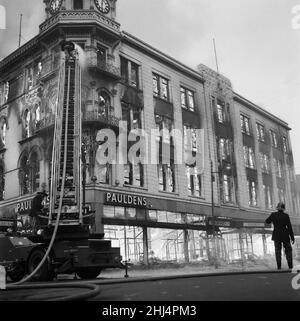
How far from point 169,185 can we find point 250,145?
4.35 m

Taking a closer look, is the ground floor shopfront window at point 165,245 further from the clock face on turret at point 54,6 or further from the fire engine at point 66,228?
the clock face on turret at point 54,6

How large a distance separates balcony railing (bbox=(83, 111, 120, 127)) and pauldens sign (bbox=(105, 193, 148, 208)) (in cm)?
301

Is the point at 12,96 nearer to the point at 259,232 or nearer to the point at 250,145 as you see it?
the point at 250,145

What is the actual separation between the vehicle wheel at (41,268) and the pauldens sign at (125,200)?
8.22 meters

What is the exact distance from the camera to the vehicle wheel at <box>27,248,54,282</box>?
9.20 meters

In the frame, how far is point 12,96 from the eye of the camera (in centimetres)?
2092

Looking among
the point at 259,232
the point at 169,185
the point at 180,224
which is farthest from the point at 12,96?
the point at 259,232

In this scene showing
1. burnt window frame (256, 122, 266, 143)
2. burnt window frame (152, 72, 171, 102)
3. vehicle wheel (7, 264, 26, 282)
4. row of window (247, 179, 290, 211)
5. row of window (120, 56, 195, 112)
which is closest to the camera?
vehicle wheel (7, 264, 26, 282)

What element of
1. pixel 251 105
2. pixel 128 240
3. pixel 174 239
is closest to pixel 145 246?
pixel 128 240

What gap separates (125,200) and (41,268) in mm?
9436

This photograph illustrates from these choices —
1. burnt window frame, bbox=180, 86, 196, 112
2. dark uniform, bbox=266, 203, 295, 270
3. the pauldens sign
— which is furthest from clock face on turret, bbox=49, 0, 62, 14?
dark uniform, bbox=266, 203, 295, 270

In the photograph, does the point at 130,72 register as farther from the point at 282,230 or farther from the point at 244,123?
the point at 282,230

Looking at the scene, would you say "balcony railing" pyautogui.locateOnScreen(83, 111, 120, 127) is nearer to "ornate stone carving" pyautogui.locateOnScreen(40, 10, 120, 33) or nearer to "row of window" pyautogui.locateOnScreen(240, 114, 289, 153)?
"ornate stone carving" pyautogui.locateOnScreen(40, 10, 120, 33)

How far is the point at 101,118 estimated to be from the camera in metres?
18.3
